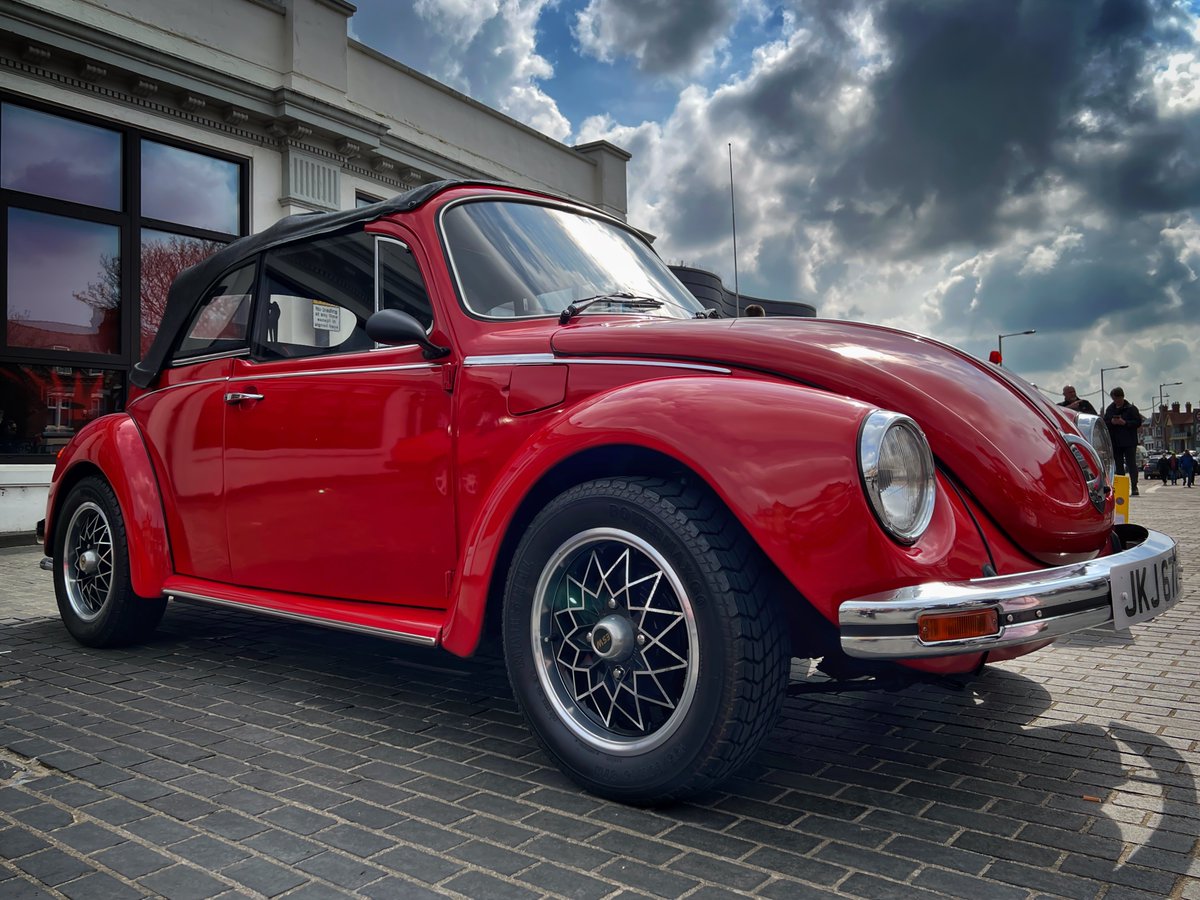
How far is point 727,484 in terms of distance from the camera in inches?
92.5

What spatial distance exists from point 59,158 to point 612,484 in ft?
32.6

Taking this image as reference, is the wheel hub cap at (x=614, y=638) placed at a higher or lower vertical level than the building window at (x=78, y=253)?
lower

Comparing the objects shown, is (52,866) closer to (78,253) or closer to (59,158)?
(78,253)

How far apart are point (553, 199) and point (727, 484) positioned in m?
2.01

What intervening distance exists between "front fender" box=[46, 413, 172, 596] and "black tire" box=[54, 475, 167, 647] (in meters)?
0.09

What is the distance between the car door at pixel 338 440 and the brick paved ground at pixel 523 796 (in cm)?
55

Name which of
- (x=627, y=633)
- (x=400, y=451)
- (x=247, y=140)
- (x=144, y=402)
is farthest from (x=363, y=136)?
(x=627, y=633)

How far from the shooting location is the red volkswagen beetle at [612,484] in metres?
2.27

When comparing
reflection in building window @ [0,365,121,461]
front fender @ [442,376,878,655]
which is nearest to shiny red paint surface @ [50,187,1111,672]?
front fender @ [442,376,878,655]

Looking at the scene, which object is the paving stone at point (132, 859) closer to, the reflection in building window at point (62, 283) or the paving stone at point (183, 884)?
the paving stone at point (183, 884)

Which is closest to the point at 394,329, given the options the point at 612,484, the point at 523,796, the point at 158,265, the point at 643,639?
the point at 612,484

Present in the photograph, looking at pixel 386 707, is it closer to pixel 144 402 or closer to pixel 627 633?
pixel 627 633

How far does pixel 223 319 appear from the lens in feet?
14.2

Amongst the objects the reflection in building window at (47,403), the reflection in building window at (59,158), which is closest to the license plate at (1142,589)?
the reflection in building window at (47,403)
